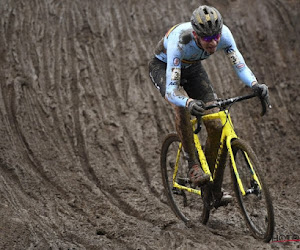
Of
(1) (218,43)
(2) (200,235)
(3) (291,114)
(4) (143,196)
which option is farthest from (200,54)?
(3) (291,114)

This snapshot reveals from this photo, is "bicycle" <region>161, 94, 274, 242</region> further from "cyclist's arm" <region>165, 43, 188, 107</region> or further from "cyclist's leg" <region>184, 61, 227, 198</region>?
"cyclist's arm" <region>165, 43, 188, 107</region>

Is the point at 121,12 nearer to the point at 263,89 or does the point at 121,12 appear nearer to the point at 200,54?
the point at 200,54

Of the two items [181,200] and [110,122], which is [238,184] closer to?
[181,200]

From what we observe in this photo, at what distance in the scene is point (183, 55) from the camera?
5766 mm

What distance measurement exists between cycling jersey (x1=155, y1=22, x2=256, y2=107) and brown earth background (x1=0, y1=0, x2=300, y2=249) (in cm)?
170

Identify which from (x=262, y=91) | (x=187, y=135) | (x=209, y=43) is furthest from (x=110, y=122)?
(x=262, y=91)

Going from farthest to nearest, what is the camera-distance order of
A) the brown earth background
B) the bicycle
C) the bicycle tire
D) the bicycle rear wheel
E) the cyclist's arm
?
the bicycle rear wheel
the brown earth background
the cyclist's arm
the bicycle
the bicycle tire

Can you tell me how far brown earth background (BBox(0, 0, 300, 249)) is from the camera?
6.13m

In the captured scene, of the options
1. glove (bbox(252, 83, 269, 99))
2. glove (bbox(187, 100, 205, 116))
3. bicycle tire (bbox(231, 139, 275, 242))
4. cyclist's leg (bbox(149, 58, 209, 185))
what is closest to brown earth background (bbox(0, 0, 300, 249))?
bicycle tire (bbox(231, 139, 275, 242))

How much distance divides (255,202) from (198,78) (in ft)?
5.38

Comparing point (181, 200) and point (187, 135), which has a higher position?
point (187, 135)

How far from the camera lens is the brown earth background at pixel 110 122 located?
20.1 feet

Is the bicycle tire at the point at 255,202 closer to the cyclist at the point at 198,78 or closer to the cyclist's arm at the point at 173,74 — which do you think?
the cyclist at the point at 198,78

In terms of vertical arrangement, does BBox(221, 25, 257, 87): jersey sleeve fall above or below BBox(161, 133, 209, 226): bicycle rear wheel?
above
